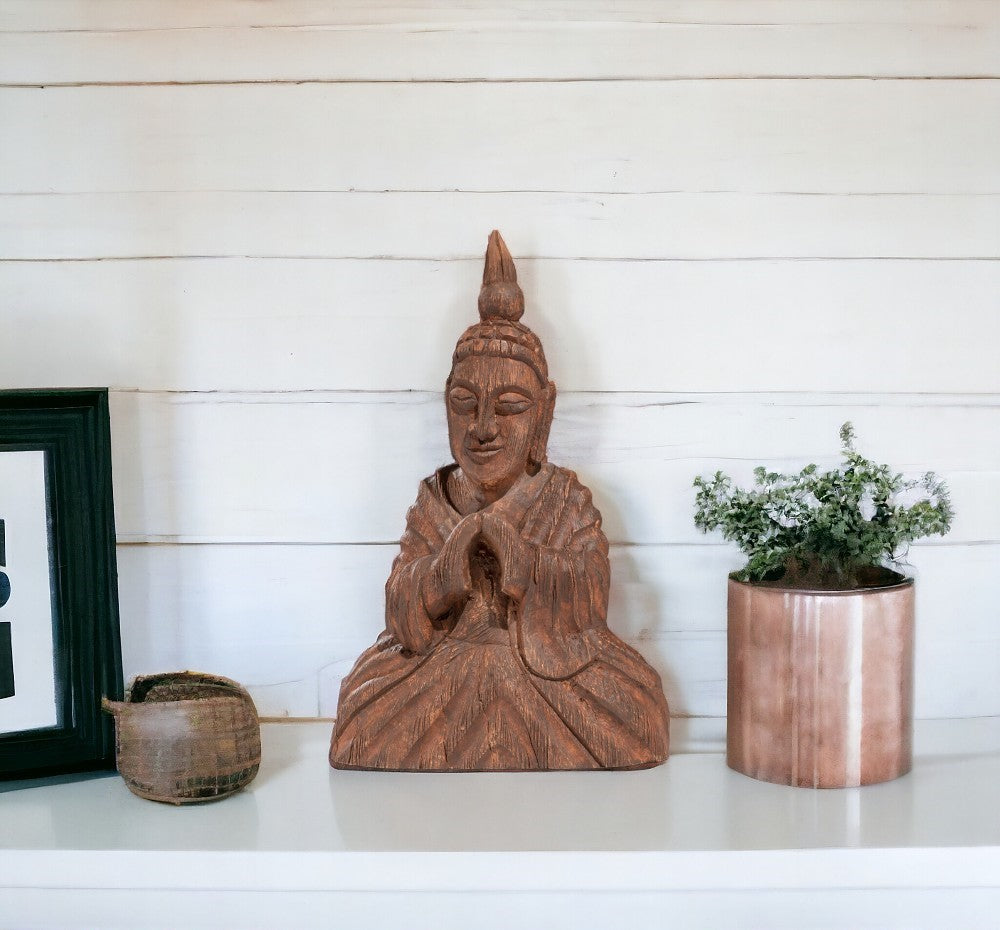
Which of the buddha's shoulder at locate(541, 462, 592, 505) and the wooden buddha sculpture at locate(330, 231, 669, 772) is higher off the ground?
the buddha's shoulder at locate(541, 462, 592, 505)

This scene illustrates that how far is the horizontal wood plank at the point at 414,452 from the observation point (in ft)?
3.37

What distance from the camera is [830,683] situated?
837 millimetres

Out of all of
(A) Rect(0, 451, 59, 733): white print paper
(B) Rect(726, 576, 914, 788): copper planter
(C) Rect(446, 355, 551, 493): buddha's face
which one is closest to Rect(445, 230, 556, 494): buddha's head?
(C) Rect(446, 355, 551, 493): buddha's face

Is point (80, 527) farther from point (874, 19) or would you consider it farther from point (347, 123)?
point (874, 19)

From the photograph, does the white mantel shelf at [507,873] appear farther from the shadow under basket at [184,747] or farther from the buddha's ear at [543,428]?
the buddha's ear at [543,428]

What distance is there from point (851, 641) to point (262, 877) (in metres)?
0.50

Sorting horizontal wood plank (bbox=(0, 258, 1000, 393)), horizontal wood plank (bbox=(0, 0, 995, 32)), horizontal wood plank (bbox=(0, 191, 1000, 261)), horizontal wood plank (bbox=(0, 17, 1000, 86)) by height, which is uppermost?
A: horizontal wood plank (bbox=(0, 0, 995, 32))

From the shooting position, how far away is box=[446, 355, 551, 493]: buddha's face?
92 cm

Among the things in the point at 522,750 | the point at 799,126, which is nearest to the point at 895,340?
the point at 799,126

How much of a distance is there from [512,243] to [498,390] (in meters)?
0.19

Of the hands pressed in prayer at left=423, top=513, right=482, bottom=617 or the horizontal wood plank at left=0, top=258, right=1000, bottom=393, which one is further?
the horizontal wood plank at left=0, top=258, right=1000, bottom=393

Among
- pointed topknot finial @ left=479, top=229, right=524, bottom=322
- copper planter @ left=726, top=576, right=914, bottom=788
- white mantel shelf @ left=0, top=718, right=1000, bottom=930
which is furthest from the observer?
pointed topknot finial @ left=479, top=229, right=524, bottom=322

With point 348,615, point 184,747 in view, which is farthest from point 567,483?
point 184,747

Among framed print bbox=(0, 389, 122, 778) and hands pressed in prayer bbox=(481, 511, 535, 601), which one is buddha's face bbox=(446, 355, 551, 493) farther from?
framed print bbox=(0, 389, 122, 778)
